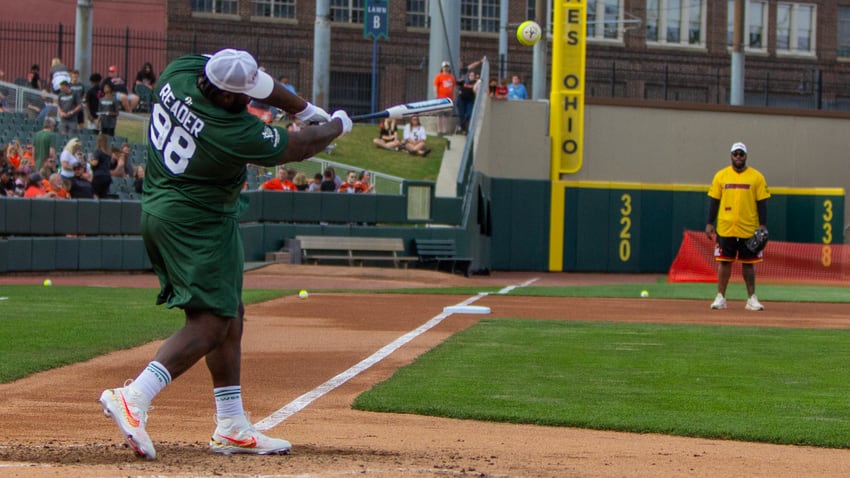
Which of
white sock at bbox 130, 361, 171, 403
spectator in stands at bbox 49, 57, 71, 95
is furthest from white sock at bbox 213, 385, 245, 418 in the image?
spectator in stands at bbox 49, 57, 71, 95

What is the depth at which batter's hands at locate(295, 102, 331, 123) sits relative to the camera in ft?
21.4

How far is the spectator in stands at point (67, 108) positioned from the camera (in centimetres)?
2583

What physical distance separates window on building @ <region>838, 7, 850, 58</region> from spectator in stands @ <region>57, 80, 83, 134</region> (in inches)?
1565

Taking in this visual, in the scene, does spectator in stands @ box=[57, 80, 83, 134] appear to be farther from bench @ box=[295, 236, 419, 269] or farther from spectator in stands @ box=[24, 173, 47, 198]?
bench @ box=[295, 236, 419, 269]

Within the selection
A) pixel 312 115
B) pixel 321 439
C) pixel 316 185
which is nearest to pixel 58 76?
pixel 316 185

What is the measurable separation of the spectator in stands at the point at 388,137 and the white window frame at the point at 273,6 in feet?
50.2

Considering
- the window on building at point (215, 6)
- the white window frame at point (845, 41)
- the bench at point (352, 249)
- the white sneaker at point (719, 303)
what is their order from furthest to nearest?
the white window frame at point (845, 41)
the window on building at point (215, 6)
the bench at point (352, 249)
the white sneaker at point (719, 303)

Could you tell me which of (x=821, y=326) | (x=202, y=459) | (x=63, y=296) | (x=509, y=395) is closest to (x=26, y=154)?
(x=63, y=296)

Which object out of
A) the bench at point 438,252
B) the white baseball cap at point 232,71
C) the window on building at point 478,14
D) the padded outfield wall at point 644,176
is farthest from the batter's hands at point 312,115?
the window on building at point 478,14

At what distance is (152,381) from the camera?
19.1 feet

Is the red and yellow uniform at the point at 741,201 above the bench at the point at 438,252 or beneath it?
above

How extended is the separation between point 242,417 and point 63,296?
10.5 meters

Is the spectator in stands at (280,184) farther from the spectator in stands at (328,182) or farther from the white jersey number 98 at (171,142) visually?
the white jersey number 98 at (171,142)

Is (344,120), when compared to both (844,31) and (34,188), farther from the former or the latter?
(844,31)
